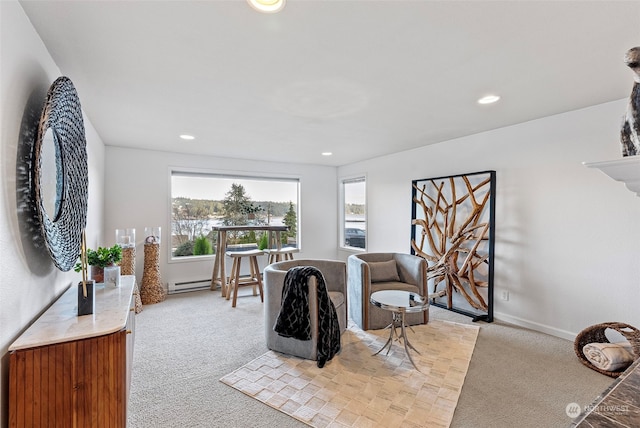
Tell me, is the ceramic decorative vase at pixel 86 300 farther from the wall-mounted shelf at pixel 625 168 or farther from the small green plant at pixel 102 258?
the wall-mounted shelf at pixel 625 168

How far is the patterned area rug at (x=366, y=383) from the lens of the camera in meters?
1.94

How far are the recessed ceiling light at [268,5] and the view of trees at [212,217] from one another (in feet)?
14.1

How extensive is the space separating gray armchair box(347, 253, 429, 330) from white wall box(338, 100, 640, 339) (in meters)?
1.04

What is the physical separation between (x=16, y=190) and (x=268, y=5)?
4.89 ft

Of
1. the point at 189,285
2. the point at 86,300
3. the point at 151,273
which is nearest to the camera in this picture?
the point at 86,300

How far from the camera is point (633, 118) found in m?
1.11

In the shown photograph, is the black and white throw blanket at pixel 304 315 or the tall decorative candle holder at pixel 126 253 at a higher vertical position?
the tall decorative candle holder at pixel 126 253

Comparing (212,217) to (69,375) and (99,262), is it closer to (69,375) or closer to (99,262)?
(99,262)

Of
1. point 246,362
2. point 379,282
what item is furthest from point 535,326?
point 246,362

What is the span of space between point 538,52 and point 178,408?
A: 3.31 metres

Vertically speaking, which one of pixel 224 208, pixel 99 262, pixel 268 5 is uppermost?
pixel 268 5

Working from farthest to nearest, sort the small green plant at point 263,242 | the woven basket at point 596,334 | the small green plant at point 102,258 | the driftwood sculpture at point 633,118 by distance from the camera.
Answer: the small green plant at point 263,242
the woven basket at point 596,334
the small green plant at point 102,258
the driftwood sculpture at point 633,118

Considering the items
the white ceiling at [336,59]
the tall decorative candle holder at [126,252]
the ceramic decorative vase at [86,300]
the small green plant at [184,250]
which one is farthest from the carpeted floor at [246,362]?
the white ceiling at [336,59]

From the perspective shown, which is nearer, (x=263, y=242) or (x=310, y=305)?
(x=310, y=305)
